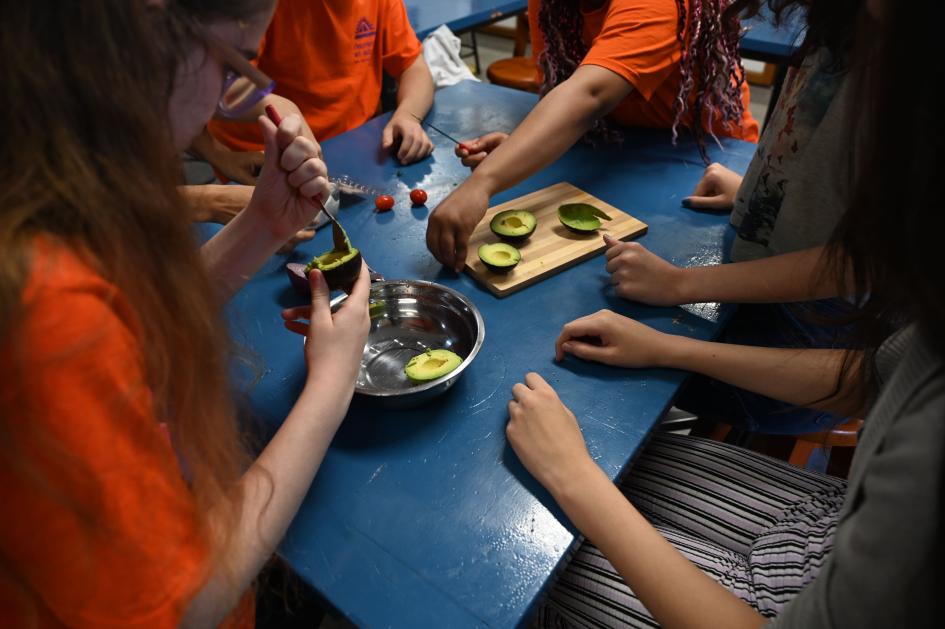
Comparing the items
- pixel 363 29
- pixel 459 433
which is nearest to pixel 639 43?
pixel 363 29

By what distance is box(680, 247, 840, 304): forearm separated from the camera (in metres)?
1.11

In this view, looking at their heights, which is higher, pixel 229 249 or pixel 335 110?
pixel 229 249

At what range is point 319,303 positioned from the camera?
2.95ft

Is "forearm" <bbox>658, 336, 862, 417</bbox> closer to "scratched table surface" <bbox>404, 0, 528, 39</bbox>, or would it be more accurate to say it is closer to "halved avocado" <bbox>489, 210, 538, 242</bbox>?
"halved avocado" <bbox>489, 210, 538, 242</bbox>

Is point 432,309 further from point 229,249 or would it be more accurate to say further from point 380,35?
point 380,35

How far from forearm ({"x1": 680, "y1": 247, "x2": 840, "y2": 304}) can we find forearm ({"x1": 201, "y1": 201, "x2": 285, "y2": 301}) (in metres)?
0.80

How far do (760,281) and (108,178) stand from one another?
3.49 ft

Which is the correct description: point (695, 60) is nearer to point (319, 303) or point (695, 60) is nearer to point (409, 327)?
point (409, 327)

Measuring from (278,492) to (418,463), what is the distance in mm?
210

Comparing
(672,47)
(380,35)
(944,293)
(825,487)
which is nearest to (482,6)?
(380,35)

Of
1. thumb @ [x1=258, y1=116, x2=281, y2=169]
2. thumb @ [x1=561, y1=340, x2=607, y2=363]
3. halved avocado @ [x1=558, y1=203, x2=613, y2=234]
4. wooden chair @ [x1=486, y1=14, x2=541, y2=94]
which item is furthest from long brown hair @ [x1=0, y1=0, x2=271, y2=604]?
wooden chair @ [x1=486, y1=14, x2=541, y2=94]

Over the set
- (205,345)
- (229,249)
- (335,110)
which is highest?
(205,345)

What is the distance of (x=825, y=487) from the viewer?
1085 mm

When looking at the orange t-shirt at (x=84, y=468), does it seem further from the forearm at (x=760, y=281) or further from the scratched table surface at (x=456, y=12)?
the scratched table surface at (x=456, y=12)
